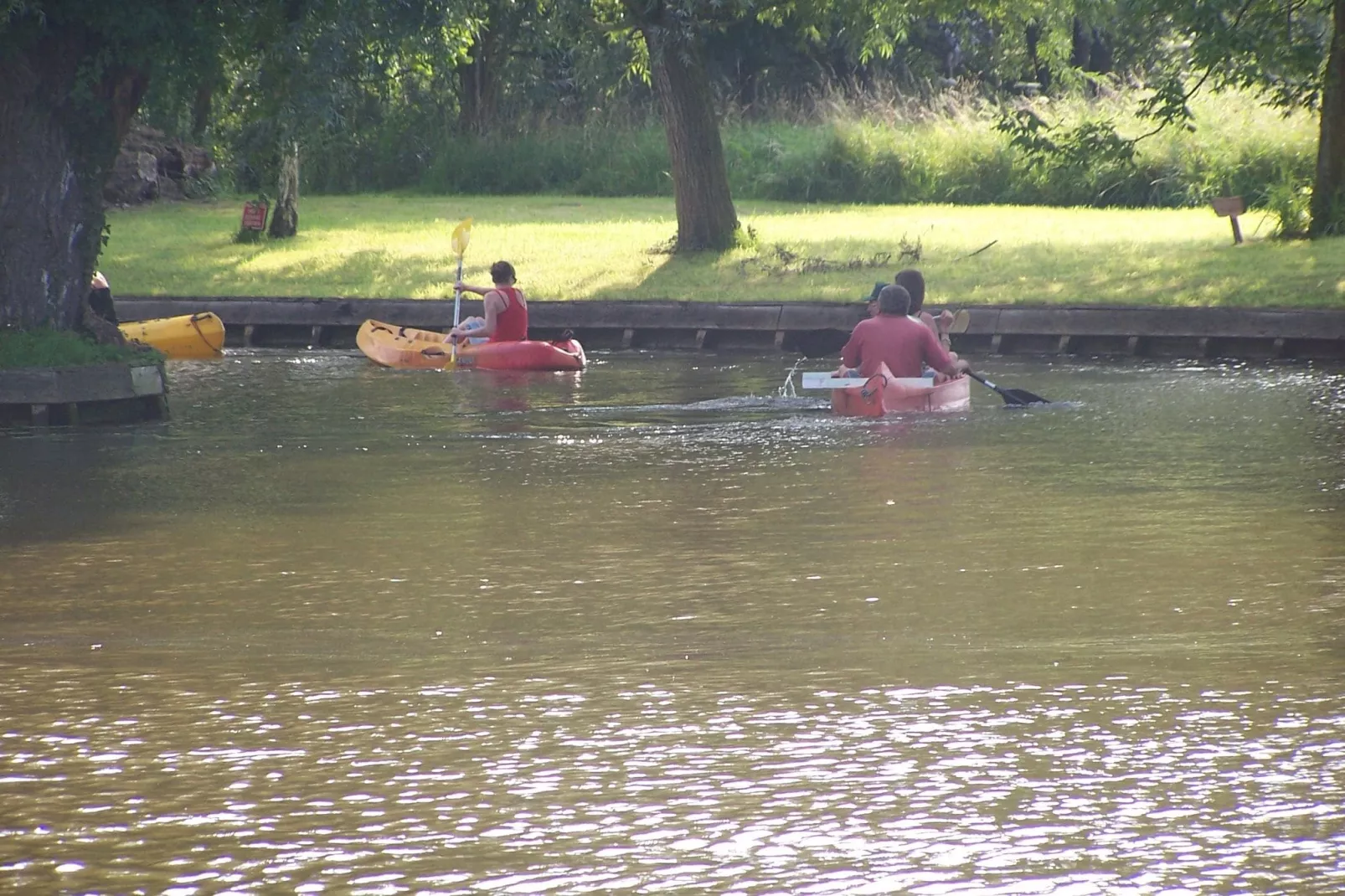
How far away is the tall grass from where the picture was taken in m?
36.3

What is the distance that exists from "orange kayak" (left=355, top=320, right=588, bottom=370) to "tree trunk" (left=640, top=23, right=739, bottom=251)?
789 centimetres

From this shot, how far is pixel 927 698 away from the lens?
729 centimetres

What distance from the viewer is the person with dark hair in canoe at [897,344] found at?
1609 cm

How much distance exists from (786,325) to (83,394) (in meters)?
8.87

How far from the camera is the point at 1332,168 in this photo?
91.1 feet

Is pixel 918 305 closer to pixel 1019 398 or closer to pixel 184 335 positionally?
pixel 1019 398

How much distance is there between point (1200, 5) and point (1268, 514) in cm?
1370

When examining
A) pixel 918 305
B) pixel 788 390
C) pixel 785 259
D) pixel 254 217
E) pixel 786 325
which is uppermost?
pixel 254 217

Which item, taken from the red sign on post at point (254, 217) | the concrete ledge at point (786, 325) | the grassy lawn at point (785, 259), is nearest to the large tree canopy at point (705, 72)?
the grassy lawn at point (785, 259)

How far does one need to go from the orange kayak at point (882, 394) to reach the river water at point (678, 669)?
4.84 feet

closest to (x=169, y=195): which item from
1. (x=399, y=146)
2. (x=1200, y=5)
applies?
(x=399, y=146)

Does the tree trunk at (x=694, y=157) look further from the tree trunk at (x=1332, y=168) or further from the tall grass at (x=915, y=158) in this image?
the tree trunk at (x=1332, y=168)

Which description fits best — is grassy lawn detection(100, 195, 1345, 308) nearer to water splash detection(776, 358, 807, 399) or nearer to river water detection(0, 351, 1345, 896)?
water splash detection(776, 358, 807, 399)

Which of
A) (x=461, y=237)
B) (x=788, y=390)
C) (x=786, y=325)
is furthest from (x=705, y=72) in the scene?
(x=788, y=390)
